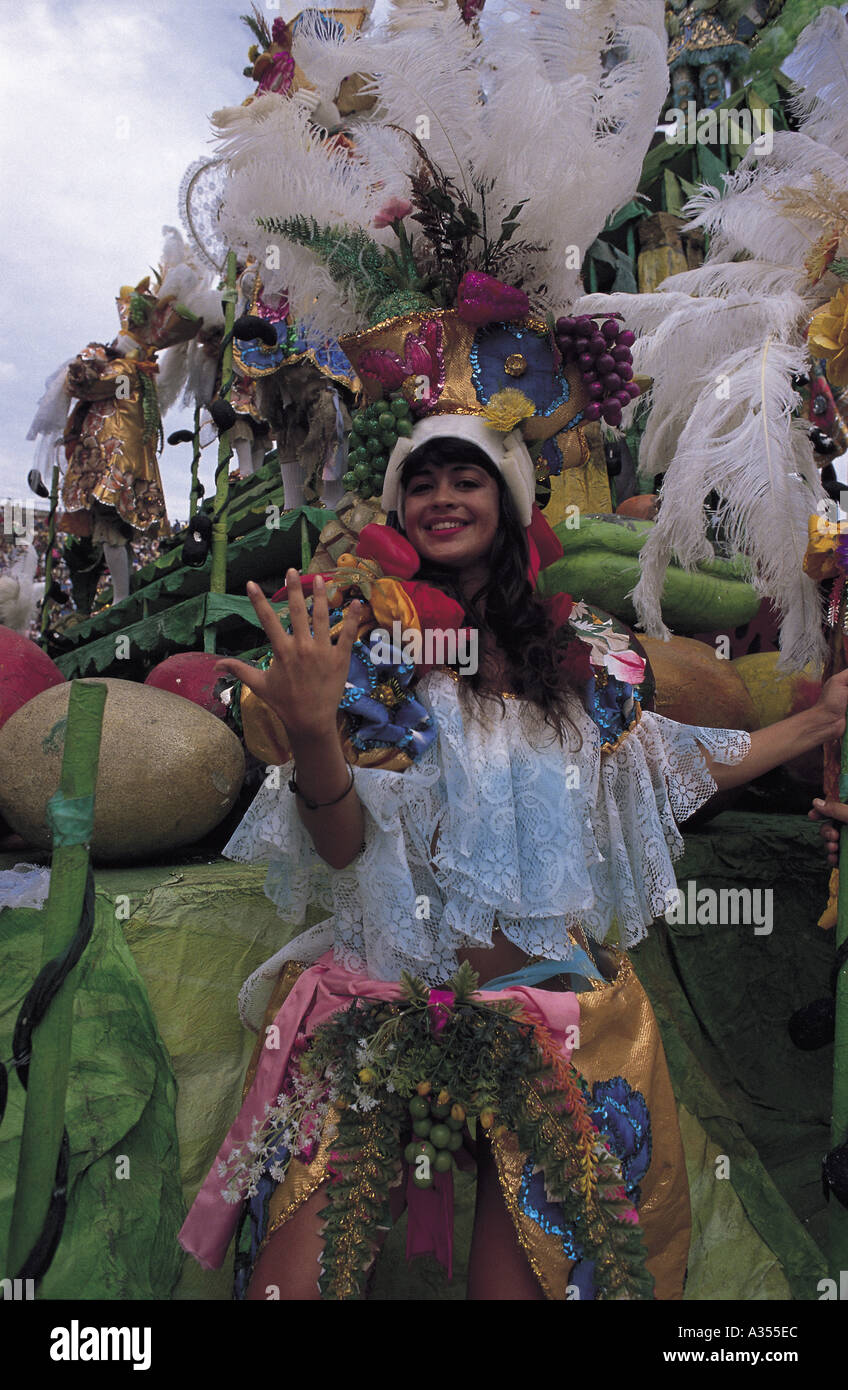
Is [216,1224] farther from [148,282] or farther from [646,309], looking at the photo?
[148,282]

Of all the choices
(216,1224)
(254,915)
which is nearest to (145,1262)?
(216,1224)

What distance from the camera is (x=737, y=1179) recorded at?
2.32 metres

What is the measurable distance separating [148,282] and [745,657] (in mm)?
5249

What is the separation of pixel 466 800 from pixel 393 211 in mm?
1209

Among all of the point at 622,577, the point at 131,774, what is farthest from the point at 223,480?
the point at 131,774

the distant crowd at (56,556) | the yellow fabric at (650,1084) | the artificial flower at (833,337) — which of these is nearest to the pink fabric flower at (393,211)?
the artificial flower at (833,337)

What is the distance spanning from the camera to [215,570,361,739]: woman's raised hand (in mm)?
1391

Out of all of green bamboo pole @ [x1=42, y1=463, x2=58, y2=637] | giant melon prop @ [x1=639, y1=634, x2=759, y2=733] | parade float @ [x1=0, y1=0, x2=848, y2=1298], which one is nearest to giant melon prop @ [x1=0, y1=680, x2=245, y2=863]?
parade float @ [x1=0, y1=0, x2=848, y2=1298]

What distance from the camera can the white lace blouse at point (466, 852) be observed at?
1590 mm

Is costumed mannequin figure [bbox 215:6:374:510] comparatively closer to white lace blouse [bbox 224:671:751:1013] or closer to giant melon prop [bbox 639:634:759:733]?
giant melon prop [bbox 639:634:759:733]

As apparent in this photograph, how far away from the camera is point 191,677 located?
10.6 ft

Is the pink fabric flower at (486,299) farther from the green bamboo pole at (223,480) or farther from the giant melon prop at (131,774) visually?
the green bamboo pole at (223,480)

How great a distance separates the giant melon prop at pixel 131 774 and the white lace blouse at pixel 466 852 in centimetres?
74

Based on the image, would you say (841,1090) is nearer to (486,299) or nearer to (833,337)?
(833,337)
